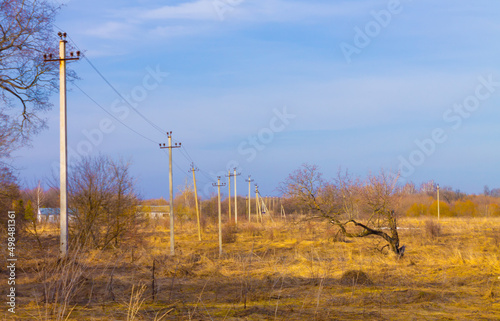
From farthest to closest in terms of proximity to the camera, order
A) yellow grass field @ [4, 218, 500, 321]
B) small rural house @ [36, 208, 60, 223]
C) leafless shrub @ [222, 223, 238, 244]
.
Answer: leafless shrub @ [222, 223, 238, 244] < small rural house @ [36, 208, 60, 223] < yellow grass field @ [4, 218, 500, 321]

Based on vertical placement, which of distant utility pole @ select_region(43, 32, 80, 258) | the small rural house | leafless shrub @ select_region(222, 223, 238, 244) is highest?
distant utility pole @ select_region(43, 32, 80, 258)

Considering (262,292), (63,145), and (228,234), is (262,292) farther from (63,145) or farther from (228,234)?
(228,234)

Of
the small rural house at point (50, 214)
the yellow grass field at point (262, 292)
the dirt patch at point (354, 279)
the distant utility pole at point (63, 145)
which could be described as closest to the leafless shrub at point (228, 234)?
the small rural house at point (50, 214)

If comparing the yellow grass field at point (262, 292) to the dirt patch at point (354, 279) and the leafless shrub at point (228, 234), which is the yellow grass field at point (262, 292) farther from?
the leafless shrub at point (228, 234)

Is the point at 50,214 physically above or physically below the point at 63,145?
below

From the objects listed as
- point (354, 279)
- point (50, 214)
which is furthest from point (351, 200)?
point (50, 214)

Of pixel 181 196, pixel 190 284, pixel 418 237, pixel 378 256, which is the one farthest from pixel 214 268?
pixel 181 196

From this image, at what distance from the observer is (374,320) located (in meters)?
8.03

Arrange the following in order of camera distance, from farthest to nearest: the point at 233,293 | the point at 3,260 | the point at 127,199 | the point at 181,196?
the point at 181,196 → the point at 127,199 → the point at 3,260 → the point at 233,293

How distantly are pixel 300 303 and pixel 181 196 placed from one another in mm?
84311

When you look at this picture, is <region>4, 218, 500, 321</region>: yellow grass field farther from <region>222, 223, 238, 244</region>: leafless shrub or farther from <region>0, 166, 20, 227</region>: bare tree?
<region>222, 223, 238, 244</region>: leafless shrub

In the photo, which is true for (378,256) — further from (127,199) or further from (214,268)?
(127,199)

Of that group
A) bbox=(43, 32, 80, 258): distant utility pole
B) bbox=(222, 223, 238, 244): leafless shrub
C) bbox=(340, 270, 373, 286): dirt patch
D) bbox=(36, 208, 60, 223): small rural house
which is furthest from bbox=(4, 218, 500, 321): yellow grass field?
bbox=(222, 223, 238, 244): leafless shrub

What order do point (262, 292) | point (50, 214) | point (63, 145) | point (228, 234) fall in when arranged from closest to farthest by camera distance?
point (262, 292), point (63, 145), point (228, 234), point (50, 214)
